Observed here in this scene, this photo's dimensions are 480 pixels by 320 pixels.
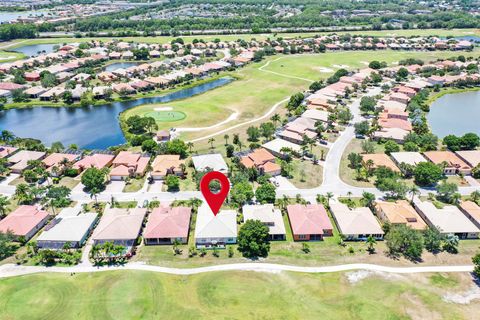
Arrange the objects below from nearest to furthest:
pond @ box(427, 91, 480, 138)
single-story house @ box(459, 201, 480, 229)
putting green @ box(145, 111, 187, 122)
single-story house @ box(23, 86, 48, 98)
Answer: single-story house @ box(459, 201, 480, 229) → pond @ box(427, 91, 480, 138) → putting green @ box(145, 111, 187, 122) → single-story house @ box(23, 86, 48, 98)

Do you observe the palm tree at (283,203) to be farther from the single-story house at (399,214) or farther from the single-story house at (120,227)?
the single-story house at (120,227)

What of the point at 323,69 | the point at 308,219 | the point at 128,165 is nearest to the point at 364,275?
the point at 308,219

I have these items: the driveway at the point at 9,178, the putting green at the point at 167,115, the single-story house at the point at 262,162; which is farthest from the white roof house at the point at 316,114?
the driveway at the point at 9,178

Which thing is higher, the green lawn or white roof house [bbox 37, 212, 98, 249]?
white roof house [bbox 37, 212, 98, 249]

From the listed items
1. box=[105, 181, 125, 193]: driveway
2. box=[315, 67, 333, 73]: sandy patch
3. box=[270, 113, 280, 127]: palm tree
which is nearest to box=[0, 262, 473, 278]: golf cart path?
box=[105, 181, 125, 193]: driveway

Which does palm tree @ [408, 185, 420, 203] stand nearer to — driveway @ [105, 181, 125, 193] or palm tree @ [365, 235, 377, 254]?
palm tree @ [365, 235, 377, 254]

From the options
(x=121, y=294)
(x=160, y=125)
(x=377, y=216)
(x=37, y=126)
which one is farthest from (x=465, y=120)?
(x=37, y=126)
